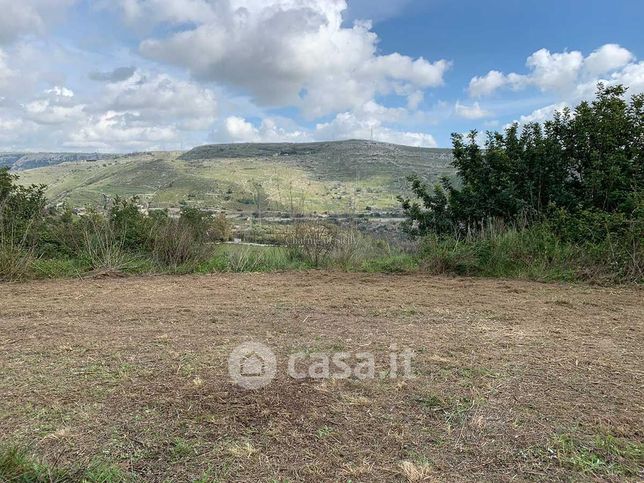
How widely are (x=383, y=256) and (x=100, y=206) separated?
209 inches

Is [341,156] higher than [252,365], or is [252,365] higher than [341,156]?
[341,156]

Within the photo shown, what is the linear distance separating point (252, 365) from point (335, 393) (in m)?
0.70

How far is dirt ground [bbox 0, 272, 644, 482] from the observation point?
2119mm

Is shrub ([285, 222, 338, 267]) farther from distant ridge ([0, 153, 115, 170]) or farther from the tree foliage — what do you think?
distant ridge ([0, 153, 115, 170])

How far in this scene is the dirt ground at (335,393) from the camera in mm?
2119

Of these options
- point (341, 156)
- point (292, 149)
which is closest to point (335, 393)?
point (341, 156)

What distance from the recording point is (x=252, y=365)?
320cm

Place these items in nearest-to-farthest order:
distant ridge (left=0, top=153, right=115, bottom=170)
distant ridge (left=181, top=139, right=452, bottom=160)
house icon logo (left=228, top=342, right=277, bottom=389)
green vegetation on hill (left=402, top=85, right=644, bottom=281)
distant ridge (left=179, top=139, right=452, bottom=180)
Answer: house icon logo (left=228, top=342, right=277, bottom=389) < green vegetation on hill (left=402, top=85, right=644, bottom=281) < distant ridge (left=179, top=139, right=452, bottom=180) < distant ridge (left=181, top=139, right=452, bottom=160) < distant ridge (left=0, top=153, right=115, bottom=170)

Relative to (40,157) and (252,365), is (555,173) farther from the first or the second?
(40,157)

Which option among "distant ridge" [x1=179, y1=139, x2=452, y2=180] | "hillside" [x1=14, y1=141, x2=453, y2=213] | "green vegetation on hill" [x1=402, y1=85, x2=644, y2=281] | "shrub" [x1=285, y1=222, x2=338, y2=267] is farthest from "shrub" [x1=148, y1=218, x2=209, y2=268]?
"distant ridge" [x1=179, y1=139, x2=452, y2=180]

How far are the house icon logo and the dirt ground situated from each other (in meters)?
0.06

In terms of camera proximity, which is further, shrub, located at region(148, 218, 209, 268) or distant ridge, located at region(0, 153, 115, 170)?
distant ridge, located at region(0, 153, 115, 170)

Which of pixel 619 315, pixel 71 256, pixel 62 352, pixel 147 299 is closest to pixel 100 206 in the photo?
pixel 71 256

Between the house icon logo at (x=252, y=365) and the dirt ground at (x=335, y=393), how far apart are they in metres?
0.06
